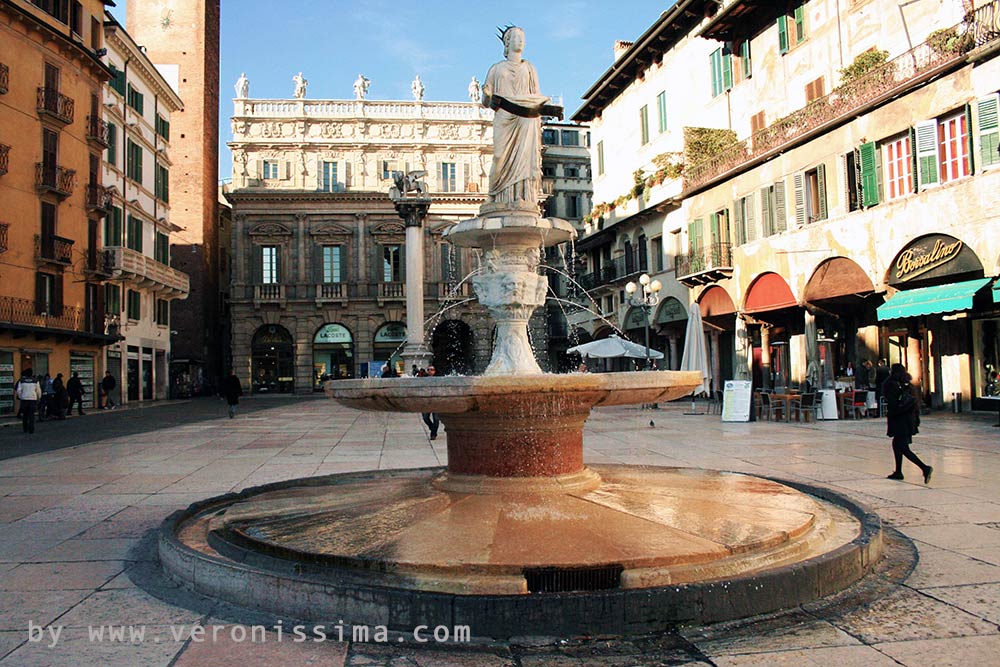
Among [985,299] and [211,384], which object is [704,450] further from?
[211,384]

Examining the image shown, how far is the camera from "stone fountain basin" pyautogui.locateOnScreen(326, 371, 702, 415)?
20.1 ft

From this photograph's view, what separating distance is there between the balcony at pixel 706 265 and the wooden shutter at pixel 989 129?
11.4 meters

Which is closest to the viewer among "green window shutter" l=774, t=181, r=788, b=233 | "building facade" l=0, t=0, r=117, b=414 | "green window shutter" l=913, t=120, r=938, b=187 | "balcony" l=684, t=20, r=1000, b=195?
"balcony" l=684, t=20, r=1000, b=195

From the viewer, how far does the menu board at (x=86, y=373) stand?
106 ft

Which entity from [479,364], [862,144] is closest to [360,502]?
[862,144]

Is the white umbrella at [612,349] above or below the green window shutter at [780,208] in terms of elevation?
below

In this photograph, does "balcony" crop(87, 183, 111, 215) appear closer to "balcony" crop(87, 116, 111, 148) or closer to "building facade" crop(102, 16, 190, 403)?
"building facade" crop(102, 16, 190, 403)

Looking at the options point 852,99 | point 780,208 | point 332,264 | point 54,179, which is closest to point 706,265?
point 780,208

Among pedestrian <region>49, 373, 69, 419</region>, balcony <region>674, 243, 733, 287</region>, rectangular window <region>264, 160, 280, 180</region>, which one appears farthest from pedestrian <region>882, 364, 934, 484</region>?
rectangular window <region>264, 160, 280, 180</region>

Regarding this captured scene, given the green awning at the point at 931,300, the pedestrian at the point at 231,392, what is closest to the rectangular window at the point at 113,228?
the pedestrian at the point at 231,392

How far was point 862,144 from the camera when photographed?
22.1 metres

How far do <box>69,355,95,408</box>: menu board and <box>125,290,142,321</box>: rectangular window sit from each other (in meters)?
4.83

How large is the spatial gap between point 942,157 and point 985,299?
3675mm

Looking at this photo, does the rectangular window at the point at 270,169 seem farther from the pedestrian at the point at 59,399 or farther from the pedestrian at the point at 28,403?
the pedestrian at the point at 28,403
